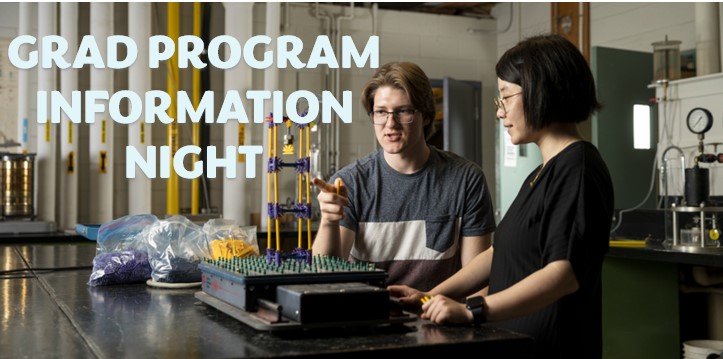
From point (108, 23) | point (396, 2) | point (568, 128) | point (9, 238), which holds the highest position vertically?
point (396, 2)

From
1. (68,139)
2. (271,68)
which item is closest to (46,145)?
(68,139)

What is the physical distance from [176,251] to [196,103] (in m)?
3.60

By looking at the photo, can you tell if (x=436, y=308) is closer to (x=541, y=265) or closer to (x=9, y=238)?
(x=541, y=265)

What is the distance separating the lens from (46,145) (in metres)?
4.79

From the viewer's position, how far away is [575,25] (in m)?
5.64

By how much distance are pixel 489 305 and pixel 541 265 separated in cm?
17

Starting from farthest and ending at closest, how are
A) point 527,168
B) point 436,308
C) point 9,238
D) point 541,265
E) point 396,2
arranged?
point 396,2 < point 527,168 < point 9,238 < point 541,265 < point 436,308

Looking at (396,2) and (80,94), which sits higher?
(396,2)

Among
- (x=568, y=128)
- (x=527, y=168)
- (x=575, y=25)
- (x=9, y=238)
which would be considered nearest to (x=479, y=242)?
(x=568, y=128)

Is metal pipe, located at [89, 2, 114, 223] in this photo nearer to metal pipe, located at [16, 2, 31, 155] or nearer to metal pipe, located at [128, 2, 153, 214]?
metal pipe, located at [128, 2, 153, 214]

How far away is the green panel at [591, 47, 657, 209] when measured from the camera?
4934mm

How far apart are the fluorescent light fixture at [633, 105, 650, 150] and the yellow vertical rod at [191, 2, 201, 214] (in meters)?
2.90

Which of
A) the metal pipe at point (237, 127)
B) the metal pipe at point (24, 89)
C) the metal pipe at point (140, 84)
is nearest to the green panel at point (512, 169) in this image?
the metal pipe at point (237, 127)

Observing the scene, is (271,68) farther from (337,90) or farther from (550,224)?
(550,224)
